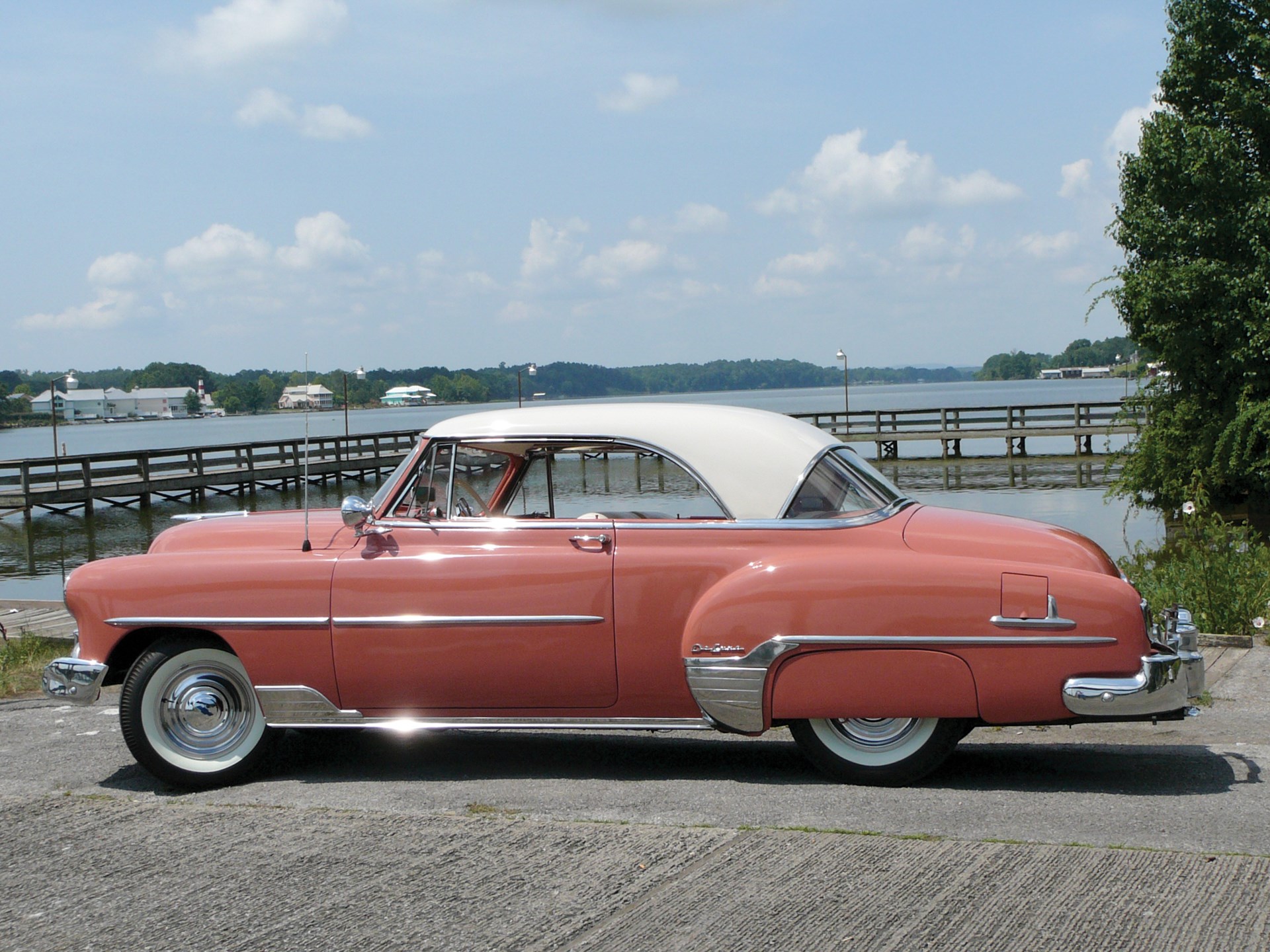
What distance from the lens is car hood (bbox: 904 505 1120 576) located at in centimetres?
477

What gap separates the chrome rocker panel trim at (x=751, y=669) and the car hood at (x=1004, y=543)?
0.34 metres

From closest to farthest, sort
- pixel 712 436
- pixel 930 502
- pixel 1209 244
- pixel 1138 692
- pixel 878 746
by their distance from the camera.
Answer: pixel 1138 692 → pixel 878 746 → pixel 712 436 → pixel 1209 244 → pixel 930 502

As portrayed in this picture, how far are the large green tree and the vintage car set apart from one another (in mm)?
13232

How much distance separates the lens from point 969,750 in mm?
5617

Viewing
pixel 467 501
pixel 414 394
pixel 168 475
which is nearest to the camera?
pixel 467 501

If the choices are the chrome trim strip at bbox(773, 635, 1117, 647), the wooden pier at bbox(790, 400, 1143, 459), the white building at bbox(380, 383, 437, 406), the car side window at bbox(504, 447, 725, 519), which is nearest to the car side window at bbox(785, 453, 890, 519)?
the car side window at bbox(504, 447, 725, 519)

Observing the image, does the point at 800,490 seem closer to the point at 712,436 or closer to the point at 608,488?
the point at 712,436

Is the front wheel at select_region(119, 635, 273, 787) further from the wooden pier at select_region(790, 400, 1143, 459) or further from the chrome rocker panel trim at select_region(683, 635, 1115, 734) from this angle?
the wooden pier at select_region(790, 400, 1143, 459)

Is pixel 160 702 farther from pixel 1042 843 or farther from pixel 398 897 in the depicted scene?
pixel 1042 843

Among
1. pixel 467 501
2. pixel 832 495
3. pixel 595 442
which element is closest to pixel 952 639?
pixel 832 495

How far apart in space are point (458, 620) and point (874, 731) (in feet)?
5.71

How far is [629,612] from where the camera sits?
4.95 metres

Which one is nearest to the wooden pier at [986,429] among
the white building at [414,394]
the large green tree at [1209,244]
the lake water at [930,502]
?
the lake water at [930,502]

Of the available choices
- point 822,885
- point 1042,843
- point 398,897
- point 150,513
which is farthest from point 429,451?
point 150,513
